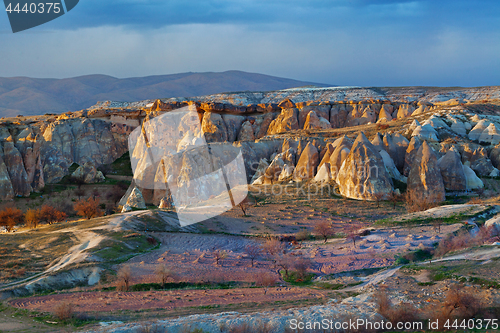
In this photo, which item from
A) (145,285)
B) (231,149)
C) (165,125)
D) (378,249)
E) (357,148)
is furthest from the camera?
(165,125)

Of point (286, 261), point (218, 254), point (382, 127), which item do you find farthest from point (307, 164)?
point (286, 261)

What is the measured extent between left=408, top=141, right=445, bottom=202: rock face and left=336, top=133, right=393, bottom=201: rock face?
6.01 feet

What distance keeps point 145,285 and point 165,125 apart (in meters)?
41.2

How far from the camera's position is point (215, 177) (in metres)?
40.8

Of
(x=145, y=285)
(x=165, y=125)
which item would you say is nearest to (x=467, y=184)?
(x=145, y=285)

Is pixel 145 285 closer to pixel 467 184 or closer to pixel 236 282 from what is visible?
pixel 236 282

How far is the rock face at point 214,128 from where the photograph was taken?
56.5 m

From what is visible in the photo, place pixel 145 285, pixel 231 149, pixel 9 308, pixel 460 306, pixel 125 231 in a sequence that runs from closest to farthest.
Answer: pixel 460 306
pixel 9 308
pixel 145 285
pixel 125 231
pixel 231 149

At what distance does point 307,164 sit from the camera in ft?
125

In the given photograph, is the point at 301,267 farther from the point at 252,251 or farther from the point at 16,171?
the point at 16,171

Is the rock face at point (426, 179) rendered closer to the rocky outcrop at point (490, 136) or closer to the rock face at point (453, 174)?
the rock face at point (453, 174)

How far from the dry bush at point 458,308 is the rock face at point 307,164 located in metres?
26.5

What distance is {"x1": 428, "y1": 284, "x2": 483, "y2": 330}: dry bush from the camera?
1089 centimetres

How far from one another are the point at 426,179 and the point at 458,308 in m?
22.2
